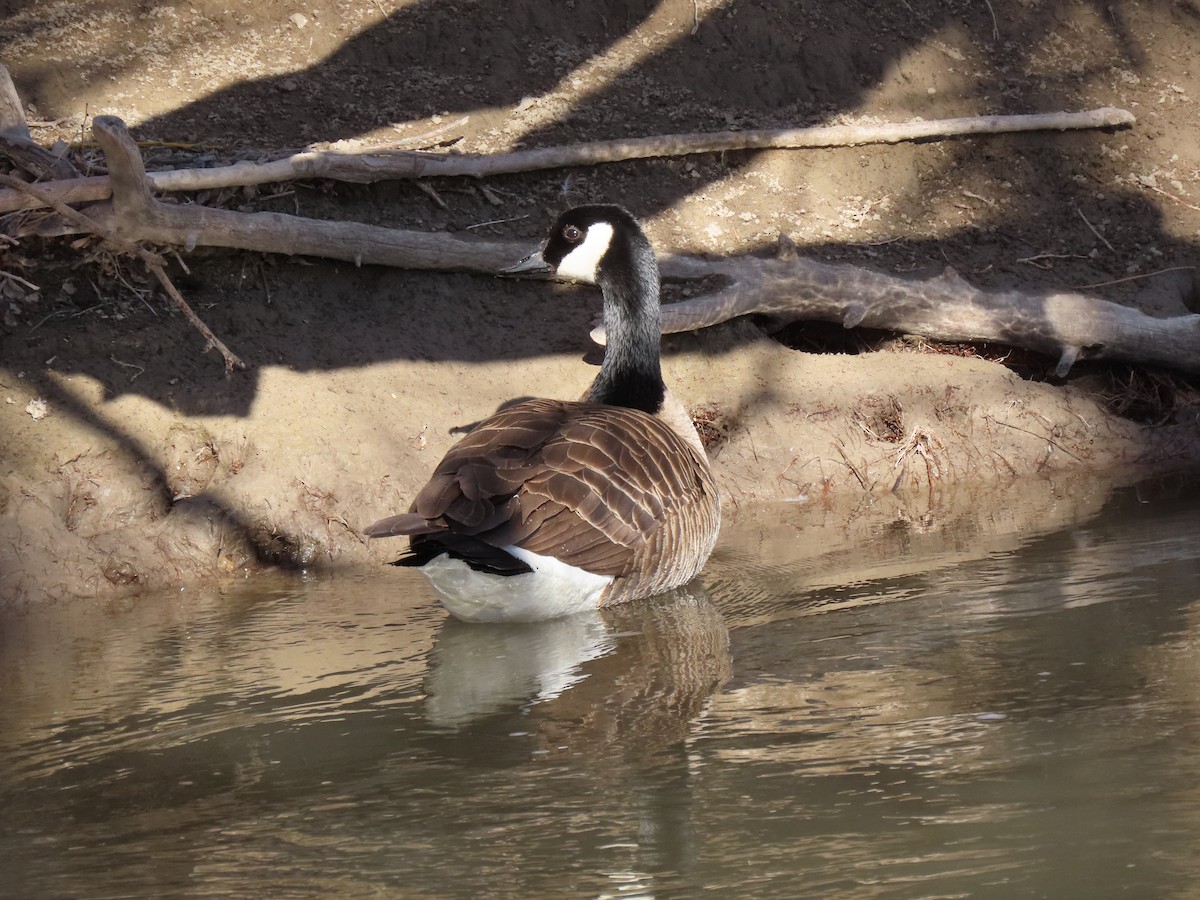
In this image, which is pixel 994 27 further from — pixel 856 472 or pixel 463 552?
pixel 463 552

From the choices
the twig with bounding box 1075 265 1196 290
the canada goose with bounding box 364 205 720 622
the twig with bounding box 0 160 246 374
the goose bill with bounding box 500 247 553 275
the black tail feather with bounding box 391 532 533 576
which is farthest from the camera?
the twig with bounding box 1075 265 1196 290

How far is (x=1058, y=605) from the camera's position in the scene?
550 centimetres

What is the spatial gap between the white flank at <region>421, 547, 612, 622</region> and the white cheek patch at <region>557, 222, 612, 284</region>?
7.27 feet

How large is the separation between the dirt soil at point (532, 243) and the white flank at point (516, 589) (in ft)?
6.31

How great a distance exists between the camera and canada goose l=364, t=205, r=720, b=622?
18.0 feet

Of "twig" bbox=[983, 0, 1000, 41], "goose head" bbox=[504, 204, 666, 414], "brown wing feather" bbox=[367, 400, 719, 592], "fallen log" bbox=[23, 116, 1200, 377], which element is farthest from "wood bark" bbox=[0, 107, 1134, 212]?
"brown wing feather" bbox=[367, 400, 719, 592]

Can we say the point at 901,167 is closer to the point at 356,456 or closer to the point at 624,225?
the point at 624,225

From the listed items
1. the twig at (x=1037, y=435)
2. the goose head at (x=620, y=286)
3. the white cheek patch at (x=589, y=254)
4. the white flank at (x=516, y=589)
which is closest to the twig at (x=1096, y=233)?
the twig at (x=1037, y=435)

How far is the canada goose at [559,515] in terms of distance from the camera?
18.0ft

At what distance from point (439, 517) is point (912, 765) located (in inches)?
90.9

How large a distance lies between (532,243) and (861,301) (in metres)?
2.26

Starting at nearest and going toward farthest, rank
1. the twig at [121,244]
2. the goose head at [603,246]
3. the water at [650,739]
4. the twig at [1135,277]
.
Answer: the water at [650,739]
the twig at [121,244]
the goose head at [603,246]
the twig at [1135,277]

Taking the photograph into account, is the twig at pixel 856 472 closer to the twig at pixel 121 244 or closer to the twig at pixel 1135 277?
the twig at pixel 1135 277

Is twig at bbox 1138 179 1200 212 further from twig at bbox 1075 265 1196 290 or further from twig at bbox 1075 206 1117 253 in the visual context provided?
twig at bbox 1075 265 1196 290
